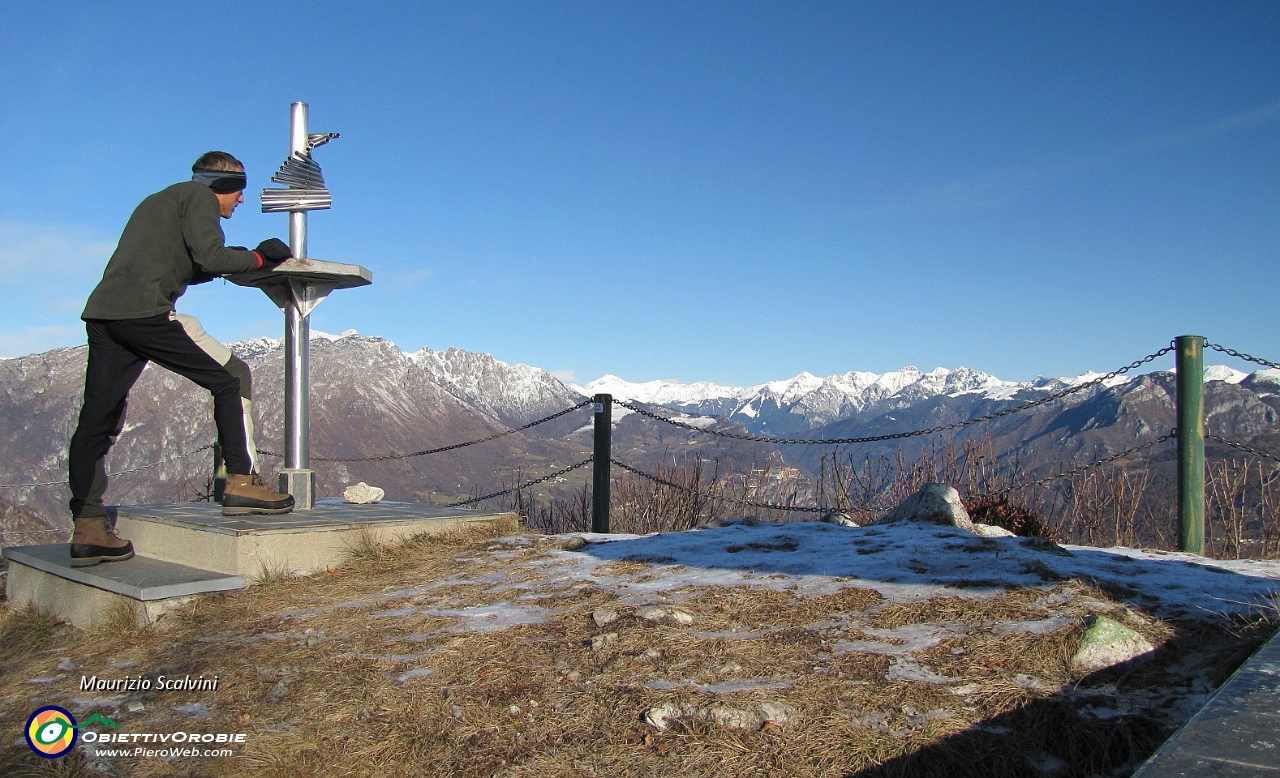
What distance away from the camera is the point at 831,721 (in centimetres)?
258

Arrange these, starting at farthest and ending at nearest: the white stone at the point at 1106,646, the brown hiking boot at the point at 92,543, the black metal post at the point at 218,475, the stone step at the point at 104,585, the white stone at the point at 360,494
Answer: the black metal post at the point at 218,475 < the white stone at the point at 360,494 < the brown hiking boot at the point at 92,543 < the stone step at the point at 104,585 < the white stone at the point at 1106,646

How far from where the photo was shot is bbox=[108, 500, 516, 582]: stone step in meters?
4.75

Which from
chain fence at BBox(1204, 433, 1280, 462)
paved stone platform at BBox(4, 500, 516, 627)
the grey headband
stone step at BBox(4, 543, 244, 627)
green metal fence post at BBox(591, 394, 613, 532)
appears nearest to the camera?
stone step at BBox(4, 543, 244, 627)

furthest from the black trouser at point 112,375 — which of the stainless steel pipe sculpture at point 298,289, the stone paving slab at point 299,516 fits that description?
the stainless steel pipe sculpture at point 298,289

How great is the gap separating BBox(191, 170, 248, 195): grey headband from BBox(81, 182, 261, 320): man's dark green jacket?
21 centimetres

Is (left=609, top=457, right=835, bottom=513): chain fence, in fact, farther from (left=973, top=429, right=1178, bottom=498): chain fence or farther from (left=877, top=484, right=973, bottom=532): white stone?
(left=973, top=429, right=1178, bottom=498): chain fence

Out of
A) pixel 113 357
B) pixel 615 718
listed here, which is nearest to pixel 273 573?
pixel 113 357

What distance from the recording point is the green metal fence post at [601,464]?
787 cm

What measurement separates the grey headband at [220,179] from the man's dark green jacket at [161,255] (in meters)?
0.21

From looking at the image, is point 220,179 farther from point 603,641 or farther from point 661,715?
point 661,715

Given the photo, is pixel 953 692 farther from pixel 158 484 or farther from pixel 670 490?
pixel 158 484

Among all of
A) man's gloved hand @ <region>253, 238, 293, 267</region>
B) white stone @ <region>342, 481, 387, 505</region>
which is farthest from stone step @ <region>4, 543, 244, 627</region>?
white stone @ <region>342, 481, 387, 505</region>

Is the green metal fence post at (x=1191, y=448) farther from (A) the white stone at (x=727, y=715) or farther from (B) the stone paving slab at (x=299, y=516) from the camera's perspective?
(B) the stone paving slab at (x=299, y=516)

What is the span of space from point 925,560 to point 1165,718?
6.17ft
